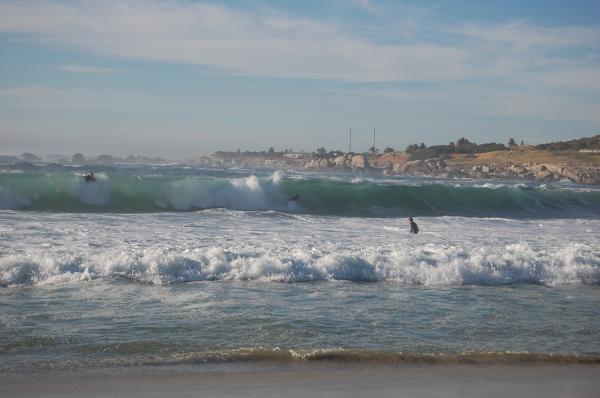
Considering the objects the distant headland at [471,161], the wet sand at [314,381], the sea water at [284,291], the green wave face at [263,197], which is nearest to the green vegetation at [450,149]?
the distant headland at [471,161]

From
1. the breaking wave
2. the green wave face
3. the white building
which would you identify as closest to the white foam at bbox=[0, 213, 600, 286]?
the breaking wave

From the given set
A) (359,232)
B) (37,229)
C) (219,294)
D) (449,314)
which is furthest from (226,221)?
(449,314)

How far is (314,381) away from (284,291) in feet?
12.6

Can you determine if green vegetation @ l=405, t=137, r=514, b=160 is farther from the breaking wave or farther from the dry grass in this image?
the breaking wave

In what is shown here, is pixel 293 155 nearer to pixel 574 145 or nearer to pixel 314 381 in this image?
pixel 574 145

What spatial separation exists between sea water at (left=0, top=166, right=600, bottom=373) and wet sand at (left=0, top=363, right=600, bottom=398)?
252 mm

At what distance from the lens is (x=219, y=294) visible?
30.4ft

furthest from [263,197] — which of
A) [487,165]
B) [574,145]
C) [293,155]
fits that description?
[293,155]

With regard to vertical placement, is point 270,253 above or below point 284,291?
above

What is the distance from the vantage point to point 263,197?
1110 inches

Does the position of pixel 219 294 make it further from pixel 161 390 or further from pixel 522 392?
pixel 522 392

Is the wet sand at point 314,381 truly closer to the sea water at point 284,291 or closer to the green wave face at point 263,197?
the sea water at point 284,291

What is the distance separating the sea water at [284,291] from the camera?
264 inches

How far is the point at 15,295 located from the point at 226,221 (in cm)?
1038
